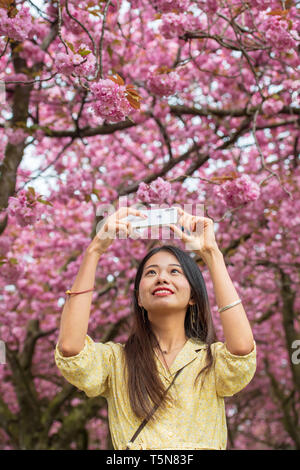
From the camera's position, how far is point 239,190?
10.4ft

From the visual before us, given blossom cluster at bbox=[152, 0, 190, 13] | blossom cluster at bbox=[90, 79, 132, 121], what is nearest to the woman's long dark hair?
blossom cluster at bbox=[90, 79, 132, 121]

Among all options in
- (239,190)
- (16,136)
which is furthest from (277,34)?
(16,136)

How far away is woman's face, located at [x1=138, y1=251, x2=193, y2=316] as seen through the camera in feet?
6.25

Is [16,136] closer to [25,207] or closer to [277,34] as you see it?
[25,207]

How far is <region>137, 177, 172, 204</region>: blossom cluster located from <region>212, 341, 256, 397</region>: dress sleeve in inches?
56.0

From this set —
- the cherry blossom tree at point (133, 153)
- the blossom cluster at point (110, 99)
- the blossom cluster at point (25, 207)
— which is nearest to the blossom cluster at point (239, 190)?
the cherry blossom tree at point (133, 153)

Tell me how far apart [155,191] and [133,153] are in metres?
3.14

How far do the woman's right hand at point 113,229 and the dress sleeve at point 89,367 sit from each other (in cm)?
33

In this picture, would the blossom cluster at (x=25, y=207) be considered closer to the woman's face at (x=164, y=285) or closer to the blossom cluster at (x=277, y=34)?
the woman's face at (x=164, y=285)

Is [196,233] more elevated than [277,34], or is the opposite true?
[277,34]

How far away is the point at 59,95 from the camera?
4.84 m
